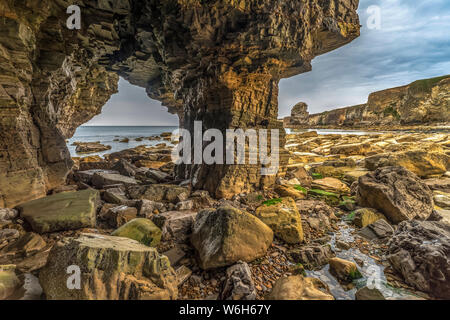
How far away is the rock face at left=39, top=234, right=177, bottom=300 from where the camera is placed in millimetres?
1785

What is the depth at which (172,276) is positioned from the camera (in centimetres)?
223

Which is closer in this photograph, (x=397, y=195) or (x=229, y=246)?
(x=229, y=246)

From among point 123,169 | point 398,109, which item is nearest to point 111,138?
point 123,169

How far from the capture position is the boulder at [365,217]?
14.2 feet

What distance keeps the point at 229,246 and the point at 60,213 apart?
3707 mm

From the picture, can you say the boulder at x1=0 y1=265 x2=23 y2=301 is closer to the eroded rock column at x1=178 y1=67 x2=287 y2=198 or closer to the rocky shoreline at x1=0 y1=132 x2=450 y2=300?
the rocky shoreline at x1=0 y1=132 x2=450 y2=300

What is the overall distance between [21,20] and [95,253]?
6246 millimetres

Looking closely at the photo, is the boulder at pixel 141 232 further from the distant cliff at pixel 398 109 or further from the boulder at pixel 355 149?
the distant cliff at pixel 398 109

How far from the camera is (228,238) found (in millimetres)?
2891

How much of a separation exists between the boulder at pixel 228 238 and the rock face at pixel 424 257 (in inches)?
81.1

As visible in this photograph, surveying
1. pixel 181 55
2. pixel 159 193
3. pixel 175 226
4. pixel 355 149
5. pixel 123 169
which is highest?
Result: pixel 181 55

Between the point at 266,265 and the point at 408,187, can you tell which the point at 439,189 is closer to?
the point at 408,187

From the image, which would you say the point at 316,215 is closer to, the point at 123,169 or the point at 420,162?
the point at 420,162

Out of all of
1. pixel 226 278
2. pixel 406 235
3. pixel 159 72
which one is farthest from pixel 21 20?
pixel 406 235
